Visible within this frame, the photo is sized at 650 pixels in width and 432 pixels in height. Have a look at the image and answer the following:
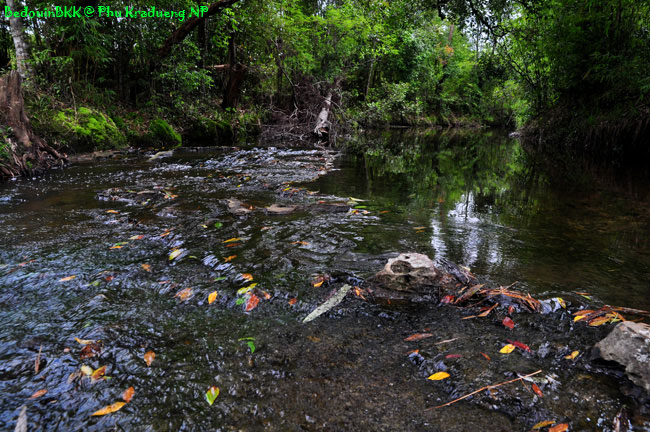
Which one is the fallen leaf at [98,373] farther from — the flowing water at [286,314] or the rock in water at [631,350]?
the rock in water at [631,350]

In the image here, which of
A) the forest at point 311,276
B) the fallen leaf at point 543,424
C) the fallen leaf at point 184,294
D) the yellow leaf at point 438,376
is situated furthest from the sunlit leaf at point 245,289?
the fallen leaf at point 543,424

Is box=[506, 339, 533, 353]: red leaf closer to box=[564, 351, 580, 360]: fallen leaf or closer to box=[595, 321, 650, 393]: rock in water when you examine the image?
box=[564, 351, 580, 360]: fallen leaf

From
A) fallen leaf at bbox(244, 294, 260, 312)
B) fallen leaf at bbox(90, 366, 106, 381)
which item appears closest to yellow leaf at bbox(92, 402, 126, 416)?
fallen leaf at bbox(90, 366, 106, 381)

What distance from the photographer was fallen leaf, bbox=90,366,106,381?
163 centimetres

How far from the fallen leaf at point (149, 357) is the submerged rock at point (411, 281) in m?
1.40

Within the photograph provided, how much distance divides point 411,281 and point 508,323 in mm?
647

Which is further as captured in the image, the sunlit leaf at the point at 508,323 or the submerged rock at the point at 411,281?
the submerged rock at the point at 411,281

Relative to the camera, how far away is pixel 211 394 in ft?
5.15

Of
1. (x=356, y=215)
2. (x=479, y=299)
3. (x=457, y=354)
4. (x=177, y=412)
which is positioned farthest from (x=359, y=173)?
(x=177, y=412)

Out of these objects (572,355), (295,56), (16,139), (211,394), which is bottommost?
(572,355)

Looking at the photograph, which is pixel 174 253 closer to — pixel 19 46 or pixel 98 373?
pixel 98 373

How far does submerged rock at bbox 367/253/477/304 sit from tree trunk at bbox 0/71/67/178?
7173mm

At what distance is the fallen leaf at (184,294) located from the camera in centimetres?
238

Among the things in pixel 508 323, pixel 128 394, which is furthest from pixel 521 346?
pixel 128 394
